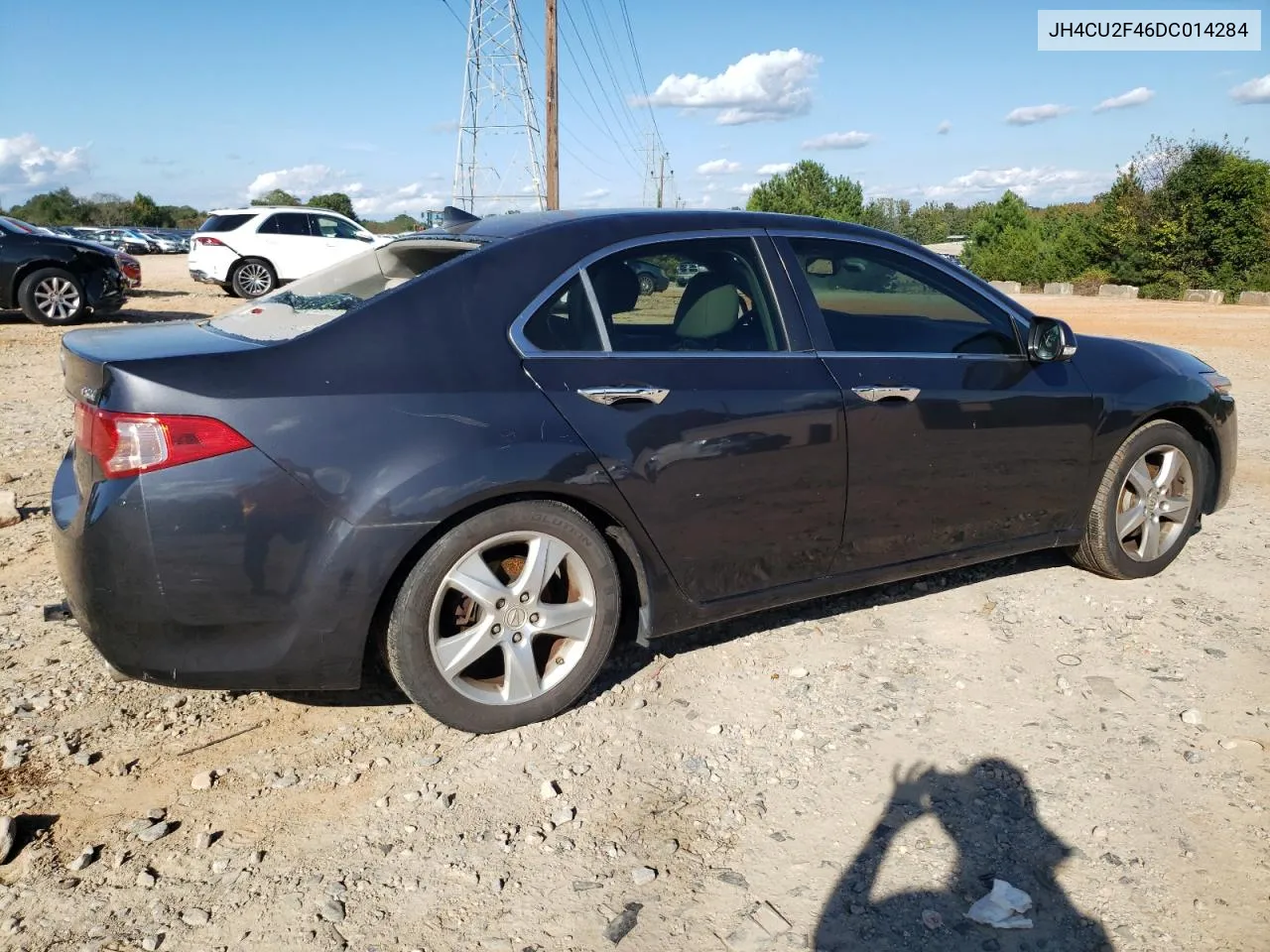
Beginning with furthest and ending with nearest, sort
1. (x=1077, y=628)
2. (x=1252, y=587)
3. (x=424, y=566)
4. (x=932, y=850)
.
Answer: (x=1252, y=587)
(x=1077, y=628)
(x=424, y=566)
(x=932, y=850)

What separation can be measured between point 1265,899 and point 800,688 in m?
1.50

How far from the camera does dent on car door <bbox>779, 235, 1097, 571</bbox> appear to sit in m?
3.73

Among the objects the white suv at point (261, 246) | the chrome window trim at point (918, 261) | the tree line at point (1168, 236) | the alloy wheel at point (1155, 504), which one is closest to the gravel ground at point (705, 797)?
the alloy wheel at point (1155, 504)

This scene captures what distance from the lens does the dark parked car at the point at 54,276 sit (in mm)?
13625

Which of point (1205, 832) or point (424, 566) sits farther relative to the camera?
point (424, 566)

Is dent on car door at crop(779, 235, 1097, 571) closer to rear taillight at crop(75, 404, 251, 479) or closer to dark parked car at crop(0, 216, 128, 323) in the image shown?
rear taillight at crop(75, 404, 251, 479)

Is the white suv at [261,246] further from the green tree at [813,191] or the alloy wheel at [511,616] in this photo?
the green tree at [813,191]

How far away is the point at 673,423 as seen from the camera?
3293mm

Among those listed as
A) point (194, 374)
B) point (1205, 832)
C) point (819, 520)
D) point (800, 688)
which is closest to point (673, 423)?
point (819, 520)

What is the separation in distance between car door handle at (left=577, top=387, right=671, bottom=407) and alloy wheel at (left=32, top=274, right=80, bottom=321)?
44.2ft

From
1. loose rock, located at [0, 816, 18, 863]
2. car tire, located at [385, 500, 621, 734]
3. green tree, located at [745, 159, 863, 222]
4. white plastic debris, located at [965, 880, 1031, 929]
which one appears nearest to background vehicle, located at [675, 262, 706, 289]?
car tire, located at [385, 500, 621, 734]

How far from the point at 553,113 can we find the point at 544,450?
2719 centimetres

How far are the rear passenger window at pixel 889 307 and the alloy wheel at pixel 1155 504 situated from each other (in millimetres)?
1003

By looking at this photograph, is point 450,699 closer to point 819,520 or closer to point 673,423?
point 673,423
